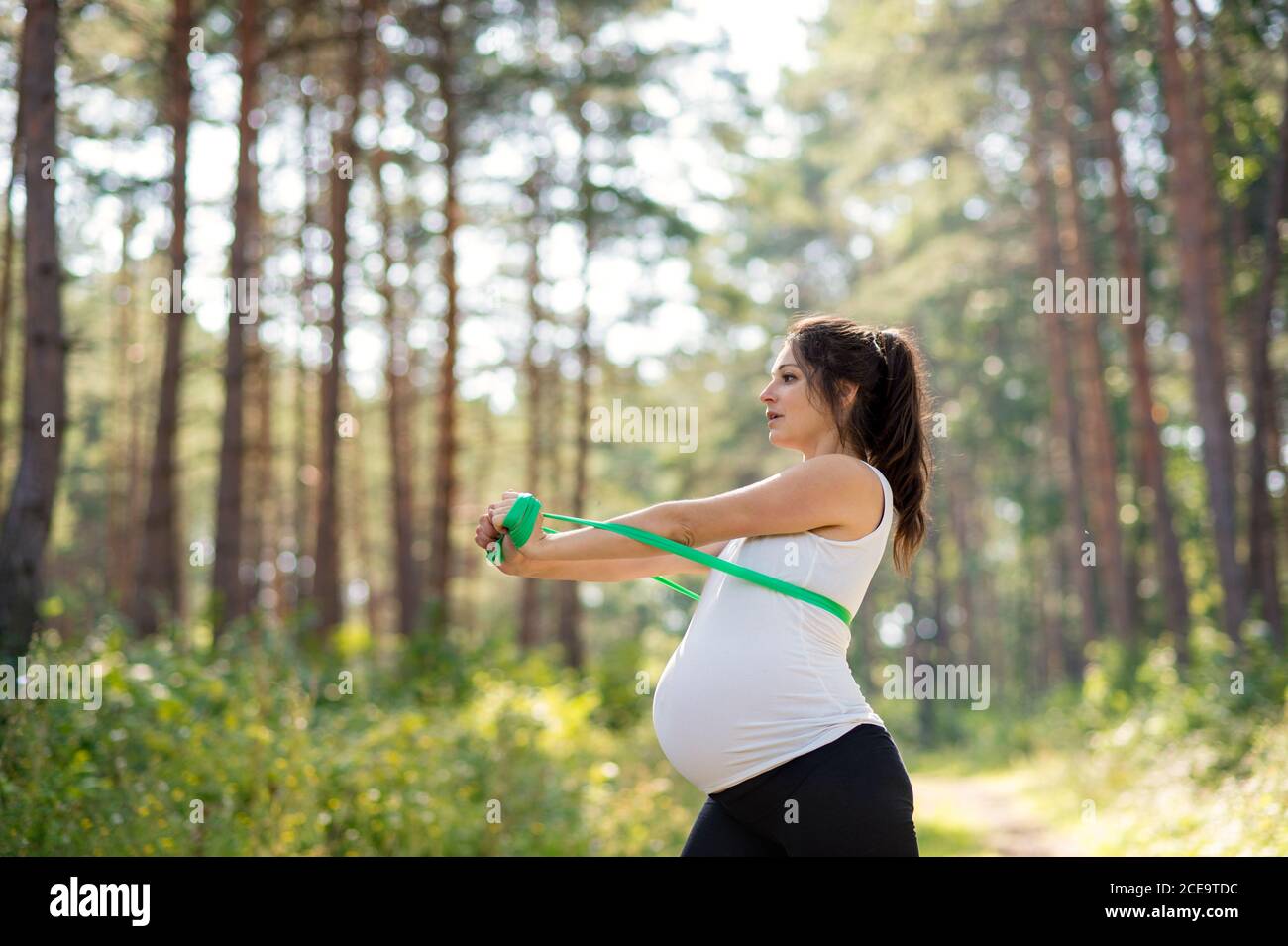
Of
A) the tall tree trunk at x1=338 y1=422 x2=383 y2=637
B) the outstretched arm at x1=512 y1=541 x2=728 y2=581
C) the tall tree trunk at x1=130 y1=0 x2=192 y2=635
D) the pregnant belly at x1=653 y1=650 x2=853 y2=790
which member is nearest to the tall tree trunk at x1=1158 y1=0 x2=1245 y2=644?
the tall tree trunk at x1=130 y1=0 x2=192 y2=635

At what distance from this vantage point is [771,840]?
3.37 m

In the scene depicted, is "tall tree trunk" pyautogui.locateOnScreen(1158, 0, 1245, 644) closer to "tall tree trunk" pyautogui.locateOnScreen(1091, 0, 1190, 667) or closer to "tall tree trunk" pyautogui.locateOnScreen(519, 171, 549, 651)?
"tall tree trunk" pyautogui.locateOnScreen(1091, 0, 1190, 667)

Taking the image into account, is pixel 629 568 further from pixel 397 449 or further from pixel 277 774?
pixel 397 449

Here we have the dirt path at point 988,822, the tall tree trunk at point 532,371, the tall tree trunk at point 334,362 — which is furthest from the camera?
the tall tree trunk at point 532,371

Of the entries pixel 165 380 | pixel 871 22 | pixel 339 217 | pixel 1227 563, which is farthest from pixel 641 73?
pixel 1227 563

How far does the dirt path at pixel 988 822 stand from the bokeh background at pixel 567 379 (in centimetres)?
15

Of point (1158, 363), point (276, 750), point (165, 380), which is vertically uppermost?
point (1158, 363)

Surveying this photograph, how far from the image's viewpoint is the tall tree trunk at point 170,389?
13969mm

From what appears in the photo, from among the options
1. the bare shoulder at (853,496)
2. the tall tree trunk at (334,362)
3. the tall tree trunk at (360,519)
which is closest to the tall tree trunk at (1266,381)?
the tall tree trunk at (334,362)

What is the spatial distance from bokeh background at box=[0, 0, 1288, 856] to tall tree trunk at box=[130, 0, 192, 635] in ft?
0.20

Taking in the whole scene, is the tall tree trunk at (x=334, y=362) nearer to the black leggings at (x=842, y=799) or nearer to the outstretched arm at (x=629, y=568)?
the outstretched arm at (x=629, y=568)

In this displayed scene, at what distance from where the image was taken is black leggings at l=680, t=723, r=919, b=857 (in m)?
3.13
